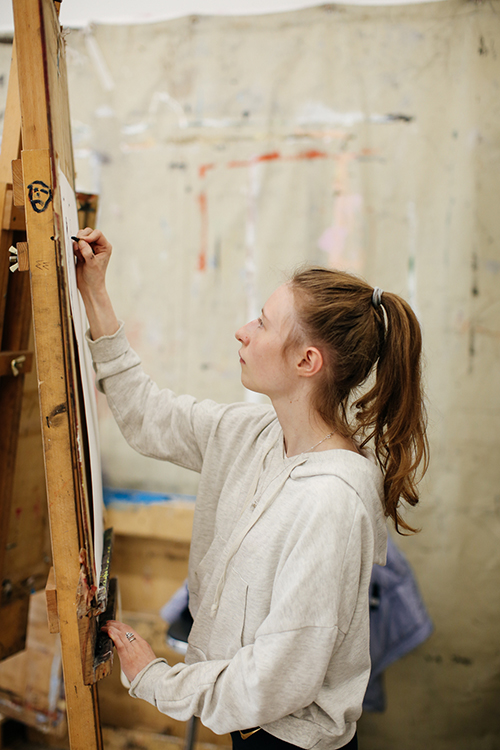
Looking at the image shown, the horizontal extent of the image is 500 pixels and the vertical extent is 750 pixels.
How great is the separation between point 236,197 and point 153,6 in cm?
68

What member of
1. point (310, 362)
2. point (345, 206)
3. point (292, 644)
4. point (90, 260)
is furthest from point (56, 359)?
point (345, 206)

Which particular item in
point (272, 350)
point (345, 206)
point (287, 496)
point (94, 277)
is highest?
point (345, 206)

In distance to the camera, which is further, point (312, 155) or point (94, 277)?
point (312, 155)

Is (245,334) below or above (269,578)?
above

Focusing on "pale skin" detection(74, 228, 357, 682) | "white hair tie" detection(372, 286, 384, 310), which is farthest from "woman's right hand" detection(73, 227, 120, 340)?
→ "white hair tie" detection(372, 286, 384, 310)

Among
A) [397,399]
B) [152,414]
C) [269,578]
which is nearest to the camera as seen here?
[269,578]

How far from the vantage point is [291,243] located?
174cm

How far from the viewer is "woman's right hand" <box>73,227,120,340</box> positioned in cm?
88

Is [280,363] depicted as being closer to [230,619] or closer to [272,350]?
[272,350]

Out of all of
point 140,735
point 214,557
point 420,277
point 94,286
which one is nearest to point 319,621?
point 214,557

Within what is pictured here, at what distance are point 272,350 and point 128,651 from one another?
53 cm

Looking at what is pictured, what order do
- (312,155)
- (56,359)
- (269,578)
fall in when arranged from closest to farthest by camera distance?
(56,359) → (269,578) → (312,155)

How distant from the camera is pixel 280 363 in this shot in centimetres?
88

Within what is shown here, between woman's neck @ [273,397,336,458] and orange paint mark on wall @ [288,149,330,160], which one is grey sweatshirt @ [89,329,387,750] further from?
orange paint mark on wall @ [288,149,330,160]
